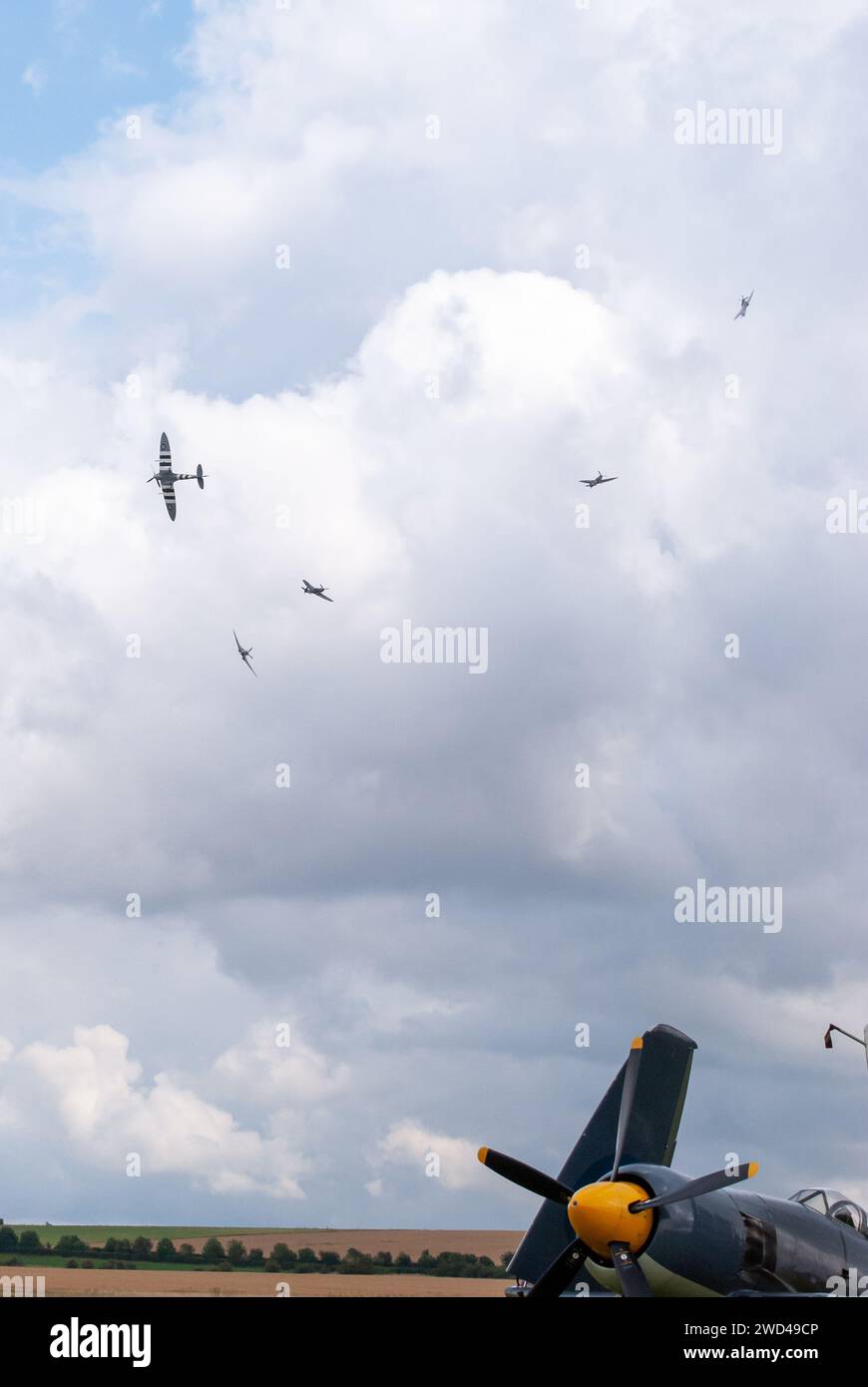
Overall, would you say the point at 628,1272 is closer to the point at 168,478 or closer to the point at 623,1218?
the point at 623,1218

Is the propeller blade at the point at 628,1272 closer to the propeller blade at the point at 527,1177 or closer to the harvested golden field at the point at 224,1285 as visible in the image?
the propeller blade at the point at 527,1177

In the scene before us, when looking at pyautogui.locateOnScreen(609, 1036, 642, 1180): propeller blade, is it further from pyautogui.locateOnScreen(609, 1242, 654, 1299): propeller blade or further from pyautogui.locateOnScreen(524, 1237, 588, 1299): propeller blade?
pyautogui.locateOnScreen(609, 1242, 654, 1299): propeller blade

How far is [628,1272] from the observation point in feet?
102

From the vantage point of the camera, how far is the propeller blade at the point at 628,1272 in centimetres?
3083

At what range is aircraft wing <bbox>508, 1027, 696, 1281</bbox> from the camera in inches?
1532

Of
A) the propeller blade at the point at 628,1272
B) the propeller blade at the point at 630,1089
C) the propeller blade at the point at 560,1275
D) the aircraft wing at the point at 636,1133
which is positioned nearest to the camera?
the propeller blade at the point at 628,1272

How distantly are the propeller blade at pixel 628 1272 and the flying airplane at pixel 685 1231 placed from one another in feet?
0.07
